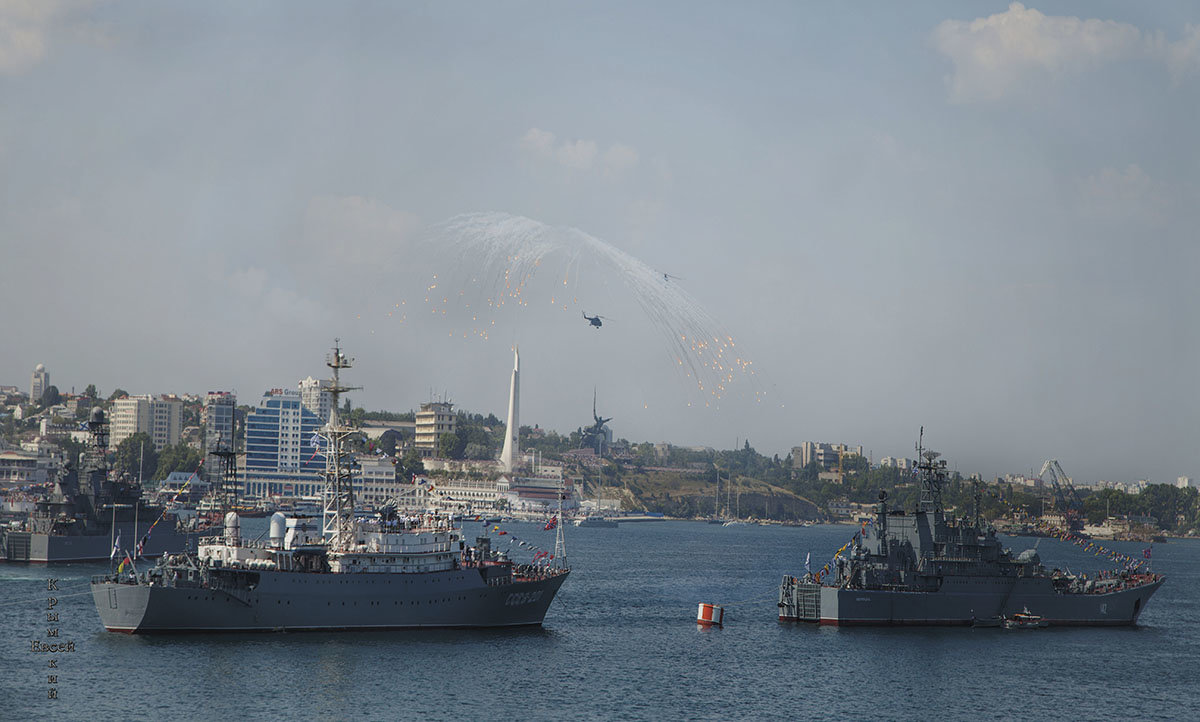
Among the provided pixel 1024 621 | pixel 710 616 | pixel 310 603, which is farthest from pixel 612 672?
pixel 1024 621

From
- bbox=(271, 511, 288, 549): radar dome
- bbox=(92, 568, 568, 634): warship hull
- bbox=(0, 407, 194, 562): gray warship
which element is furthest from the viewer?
bbox=(0, 407, 194, 562): gray warship

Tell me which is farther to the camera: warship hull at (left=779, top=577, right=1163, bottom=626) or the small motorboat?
the small motorboat

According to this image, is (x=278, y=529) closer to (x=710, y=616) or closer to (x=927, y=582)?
(x=710, y=616)

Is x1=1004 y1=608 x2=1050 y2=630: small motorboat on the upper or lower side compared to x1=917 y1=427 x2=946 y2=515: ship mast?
lower

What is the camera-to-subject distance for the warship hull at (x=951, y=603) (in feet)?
243

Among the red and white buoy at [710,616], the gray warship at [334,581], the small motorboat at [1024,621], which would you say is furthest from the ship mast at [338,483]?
the small motorboat at [1024,621]

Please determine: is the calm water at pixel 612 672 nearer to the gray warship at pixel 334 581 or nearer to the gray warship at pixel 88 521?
the gray warship at pixel 334 581

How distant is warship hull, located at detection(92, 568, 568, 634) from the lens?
203 feet

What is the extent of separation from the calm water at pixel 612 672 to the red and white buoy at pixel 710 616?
1107mm

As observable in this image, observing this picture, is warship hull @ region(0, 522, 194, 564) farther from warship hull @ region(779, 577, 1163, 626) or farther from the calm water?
warship hull @ region(779, 577, 1163, 626)

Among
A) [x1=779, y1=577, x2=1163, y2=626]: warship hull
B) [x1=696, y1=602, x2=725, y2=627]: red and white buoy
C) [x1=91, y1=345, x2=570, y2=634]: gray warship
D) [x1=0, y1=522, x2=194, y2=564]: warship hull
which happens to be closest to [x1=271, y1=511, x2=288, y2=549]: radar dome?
[x1=91, y1=345, x2=570, y2=634]: gray warship

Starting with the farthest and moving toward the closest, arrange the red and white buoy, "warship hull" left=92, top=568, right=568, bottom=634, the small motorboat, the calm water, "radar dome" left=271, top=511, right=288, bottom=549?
the red and white buoy → the small motorboat → "radar dome" left=271, top=511, right=288, bottom=549 → "warship hull" left=92, top=568, right=568, bottom=634 → the calm water

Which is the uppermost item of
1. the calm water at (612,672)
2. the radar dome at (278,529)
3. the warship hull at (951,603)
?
the radar dome at (278,529)

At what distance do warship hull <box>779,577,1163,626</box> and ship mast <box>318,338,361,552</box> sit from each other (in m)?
28.4
